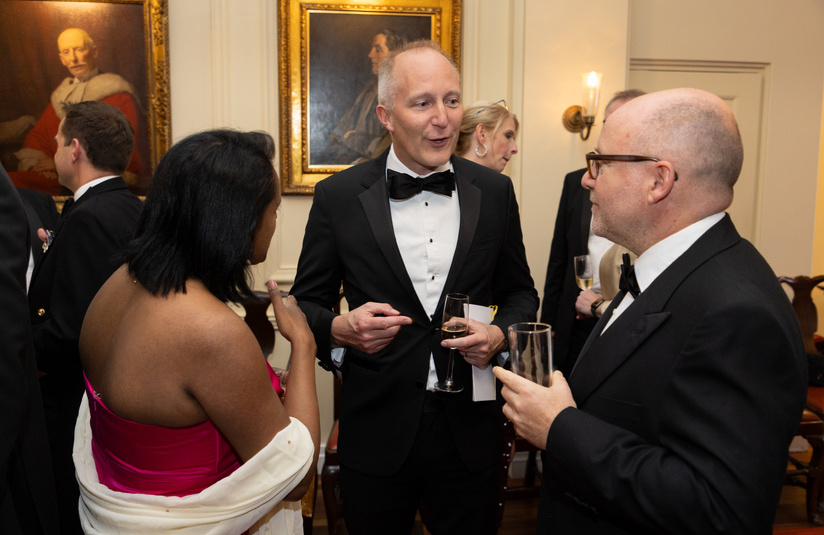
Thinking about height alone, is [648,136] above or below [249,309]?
above

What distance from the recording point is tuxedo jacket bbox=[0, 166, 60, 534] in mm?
1192

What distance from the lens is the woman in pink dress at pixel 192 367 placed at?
4.43ft

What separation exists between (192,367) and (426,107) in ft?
3.90

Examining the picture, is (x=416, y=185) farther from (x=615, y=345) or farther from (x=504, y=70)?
(x=504, y=70)

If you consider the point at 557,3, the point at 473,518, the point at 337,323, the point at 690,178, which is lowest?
the point at 473,518

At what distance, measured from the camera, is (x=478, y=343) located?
189cm

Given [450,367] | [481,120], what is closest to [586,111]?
[481,120]

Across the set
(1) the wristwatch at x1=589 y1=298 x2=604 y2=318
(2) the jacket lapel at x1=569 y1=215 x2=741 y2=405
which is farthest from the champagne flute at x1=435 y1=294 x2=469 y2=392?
(1) the wristwatch at x1=589 y1=298 x2=604 y2=318

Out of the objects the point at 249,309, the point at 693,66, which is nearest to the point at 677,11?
the point at 693,66

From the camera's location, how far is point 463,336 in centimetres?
189

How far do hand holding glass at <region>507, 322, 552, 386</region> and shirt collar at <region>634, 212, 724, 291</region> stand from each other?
0.25 metres

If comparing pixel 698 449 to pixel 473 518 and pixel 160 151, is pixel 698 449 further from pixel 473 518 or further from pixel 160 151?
pixel 160 151

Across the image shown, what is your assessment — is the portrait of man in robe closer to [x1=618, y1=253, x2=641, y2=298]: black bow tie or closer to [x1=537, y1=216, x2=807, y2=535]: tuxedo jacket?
[x1=618, y1=253, x2=641, y2=298]: black bow tie

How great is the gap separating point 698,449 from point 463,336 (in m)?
0.85
